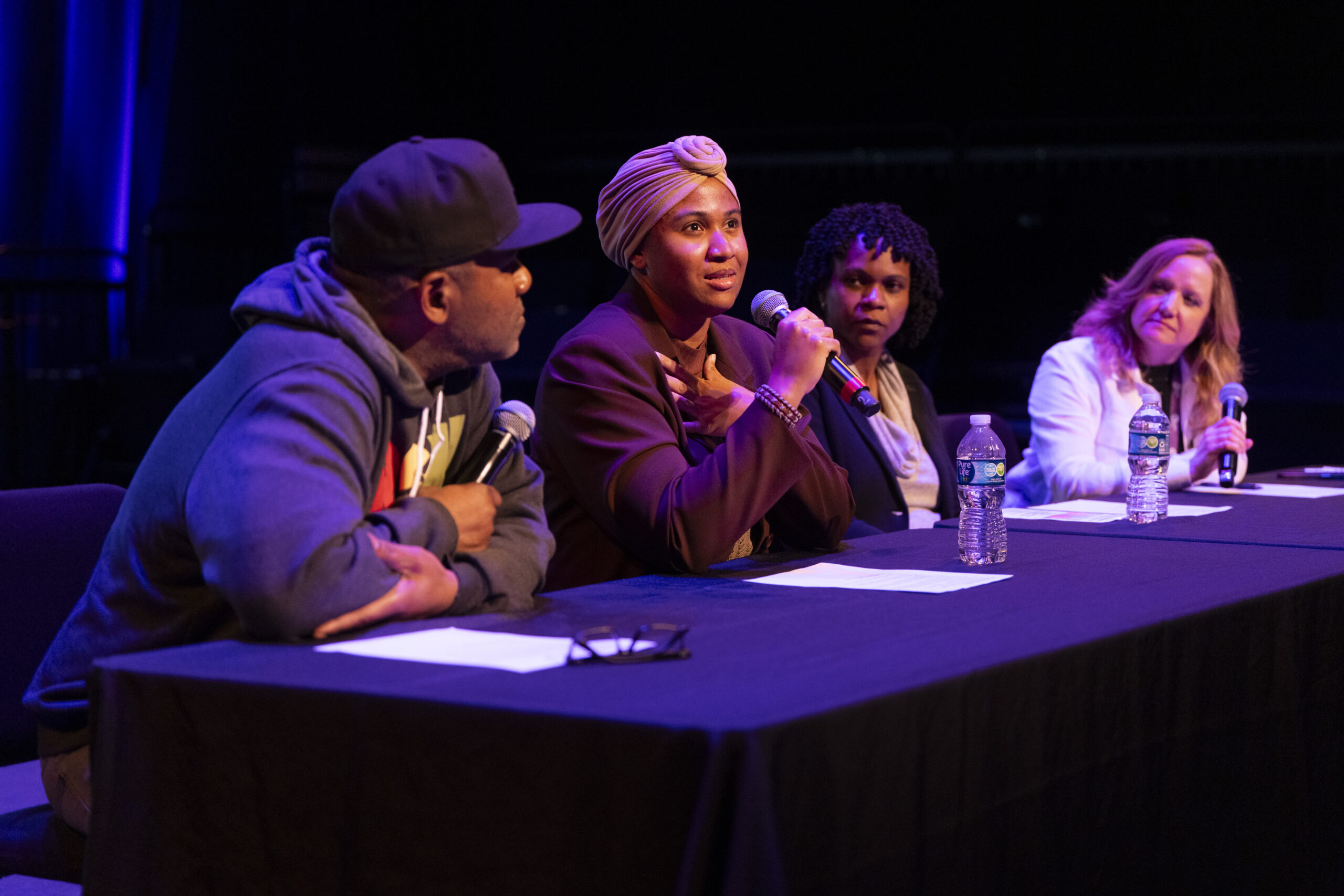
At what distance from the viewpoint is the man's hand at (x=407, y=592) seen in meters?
1.51

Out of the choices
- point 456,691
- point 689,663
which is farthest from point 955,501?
point 456,691

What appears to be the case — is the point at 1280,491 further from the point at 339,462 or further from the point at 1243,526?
the point at 339,462

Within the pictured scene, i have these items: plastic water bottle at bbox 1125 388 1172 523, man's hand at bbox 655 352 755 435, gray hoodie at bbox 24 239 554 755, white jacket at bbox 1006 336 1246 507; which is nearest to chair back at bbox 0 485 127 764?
gray hoodie at bbox 24 239 554 755

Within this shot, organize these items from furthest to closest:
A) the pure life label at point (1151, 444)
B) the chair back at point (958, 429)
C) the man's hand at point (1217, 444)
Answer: the chair back at point (958, 429) → the man's hand at point (1217, 444) → the pure life label at point (1151, 444)

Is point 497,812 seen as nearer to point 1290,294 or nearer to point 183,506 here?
point 183,506

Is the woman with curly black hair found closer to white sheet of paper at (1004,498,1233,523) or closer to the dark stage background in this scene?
white sheet of paper at (1004,498,1233,523)

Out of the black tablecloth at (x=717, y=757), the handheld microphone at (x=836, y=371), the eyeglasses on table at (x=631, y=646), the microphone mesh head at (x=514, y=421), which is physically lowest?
the black tablecloth at (x=717, y=757)

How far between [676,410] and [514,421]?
0.45m

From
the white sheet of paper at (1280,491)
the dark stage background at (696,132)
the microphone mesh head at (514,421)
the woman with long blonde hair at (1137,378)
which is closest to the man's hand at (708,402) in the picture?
the microphone mesh head at (514,421)

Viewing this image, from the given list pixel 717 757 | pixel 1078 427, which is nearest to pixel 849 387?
pixel 717 757

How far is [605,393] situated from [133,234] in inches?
208

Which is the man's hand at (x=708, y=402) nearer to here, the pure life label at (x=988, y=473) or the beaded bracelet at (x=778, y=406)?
the beaded bracelet at (x=778, y=406)

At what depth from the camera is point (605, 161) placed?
778 cm

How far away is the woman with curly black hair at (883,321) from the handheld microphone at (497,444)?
1.30m
